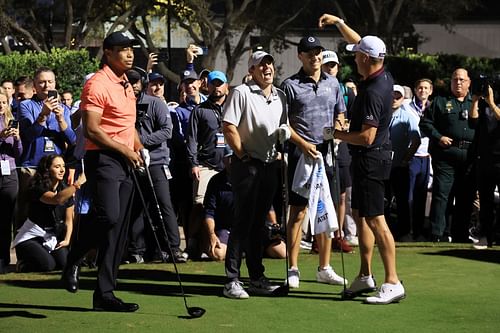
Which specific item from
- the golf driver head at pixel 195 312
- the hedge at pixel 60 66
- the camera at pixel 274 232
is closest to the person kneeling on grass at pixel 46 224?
the camera at pixel 274 232

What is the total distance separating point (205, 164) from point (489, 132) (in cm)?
354

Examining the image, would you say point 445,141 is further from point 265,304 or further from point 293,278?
point 265,304

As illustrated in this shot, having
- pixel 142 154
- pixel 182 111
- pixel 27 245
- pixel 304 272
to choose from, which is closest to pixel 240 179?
pixel 142 154

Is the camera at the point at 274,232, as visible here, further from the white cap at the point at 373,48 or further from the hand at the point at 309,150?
the white cap at the point at 373,48

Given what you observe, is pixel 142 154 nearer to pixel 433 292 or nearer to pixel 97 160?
pixel 97 160

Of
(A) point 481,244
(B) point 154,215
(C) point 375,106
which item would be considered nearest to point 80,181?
(B) point 154,215

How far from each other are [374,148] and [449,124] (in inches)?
199

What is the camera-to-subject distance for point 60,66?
77.4 ft

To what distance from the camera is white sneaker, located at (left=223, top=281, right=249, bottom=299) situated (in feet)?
33.4

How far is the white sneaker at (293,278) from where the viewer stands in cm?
1070

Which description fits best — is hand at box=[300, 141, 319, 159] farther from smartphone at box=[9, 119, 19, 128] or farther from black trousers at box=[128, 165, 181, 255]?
smartphone at box=[9, 119, 19, 128]

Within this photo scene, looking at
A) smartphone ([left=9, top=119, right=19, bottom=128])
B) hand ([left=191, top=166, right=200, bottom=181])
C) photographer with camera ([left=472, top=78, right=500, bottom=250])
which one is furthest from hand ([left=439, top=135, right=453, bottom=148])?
smartphone ([left=9, top=119, right=19, bottom=128])

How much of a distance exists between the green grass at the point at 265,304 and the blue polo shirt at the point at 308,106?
4.84 ft

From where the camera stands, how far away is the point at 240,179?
33.9 feet
